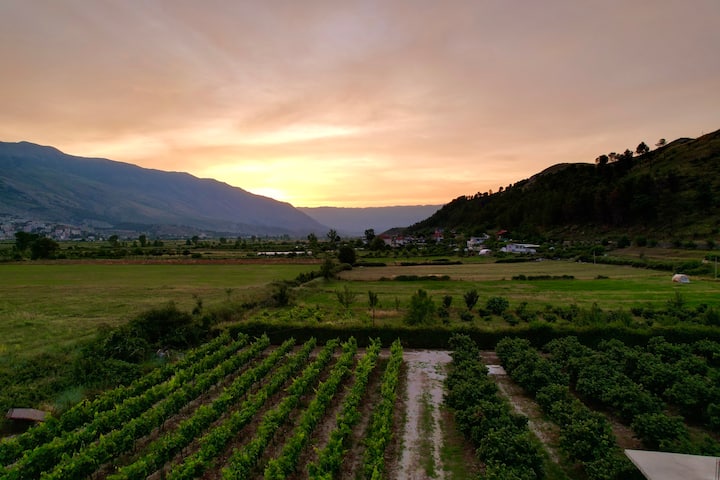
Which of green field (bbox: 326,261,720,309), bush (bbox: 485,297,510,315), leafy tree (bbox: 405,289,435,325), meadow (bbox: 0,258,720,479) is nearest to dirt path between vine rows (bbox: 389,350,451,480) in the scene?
meadow (bbox: 0,258,720,479)

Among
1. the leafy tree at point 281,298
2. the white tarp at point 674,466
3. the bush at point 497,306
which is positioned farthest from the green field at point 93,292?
the white tarp at point 674,466

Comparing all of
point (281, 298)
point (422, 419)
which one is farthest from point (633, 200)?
point (422, 419)

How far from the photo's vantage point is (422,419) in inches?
736

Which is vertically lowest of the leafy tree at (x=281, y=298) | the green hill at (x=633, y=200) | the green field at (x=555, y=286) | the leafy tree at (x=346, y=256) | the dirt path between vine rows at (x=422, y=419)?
the dirt path between vine rows at (x=422, y=419)

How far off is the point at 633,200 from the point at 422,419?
437 ft

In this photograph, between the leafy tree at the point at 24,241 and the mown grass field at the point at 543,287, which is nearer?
the mown grass field at the point at 543,287

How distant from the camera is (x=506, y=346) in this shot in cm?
2659

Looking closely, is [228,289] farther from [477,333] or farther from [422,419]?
[422,419]

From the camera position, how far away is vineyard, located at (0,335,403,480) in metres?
13.4

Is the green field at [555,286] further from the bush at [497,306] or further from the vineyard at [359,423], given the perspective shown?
the vineyard at [359,423]

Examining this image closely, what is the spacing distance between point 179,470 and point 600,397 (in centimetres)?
1836

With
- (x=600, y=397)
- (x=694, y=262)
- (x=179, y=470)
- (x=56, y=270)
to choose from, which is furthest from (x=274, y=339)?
(x=694, y=262)

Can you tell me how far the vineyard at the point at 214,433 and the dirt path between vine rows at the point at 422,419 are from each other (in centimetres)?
108

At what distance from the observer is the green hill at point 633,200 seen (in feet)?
359
